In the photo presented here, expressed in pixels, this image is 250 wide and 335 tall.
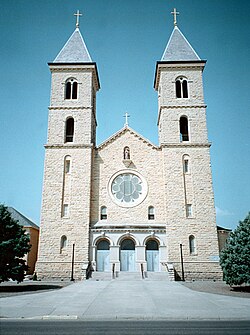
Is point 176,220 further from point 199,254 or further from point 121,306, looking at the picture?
point 121,306


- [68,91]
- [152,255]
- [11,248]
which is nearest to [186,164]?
[152,255]

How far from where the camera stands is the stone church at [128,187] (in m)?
28.0

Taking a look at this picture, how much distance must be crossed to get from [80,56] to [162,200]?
1768 cm

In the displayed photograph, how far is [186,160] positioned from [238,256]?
525 inches

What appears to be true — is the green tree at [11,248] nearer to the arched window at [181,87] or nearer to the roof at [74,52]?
the roof at [74,52]

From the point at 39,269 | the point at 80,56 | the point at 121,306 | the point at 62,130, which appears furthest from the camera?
the point at 80,56

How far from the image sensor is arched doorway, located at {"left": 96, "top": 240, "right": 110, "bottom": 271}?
28.5m

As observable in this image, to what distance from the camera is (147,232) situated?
28.7 metres

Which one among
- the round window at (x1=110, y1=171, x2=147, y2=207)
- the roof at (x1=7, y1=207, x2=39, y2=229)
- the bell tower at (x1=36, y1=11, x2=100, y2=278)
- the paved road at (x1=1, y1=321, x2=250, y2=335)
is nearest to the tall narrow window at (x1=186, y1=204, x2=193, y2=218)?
the round window at (x1=110, y1=171, x2=147, y2=207)

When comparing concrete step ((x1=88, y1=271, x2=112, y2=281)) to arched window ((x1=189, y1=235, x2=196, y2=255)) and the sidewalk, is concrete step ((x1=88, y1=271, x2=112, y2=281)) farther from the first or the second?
the sidewalk

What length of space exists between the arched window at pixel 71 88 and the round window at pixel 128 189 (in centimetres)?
970

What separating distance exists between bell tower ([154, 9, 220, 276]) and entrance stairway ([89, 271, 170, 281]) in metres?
1.77

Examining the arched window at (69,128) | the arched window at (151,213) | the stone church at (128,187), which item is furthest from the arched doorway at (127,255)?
the arched window at (69,128)

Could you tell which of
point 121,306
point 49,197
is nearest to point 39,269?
point 49,197
